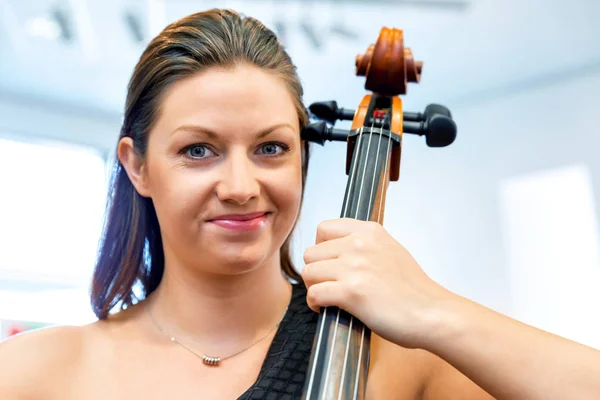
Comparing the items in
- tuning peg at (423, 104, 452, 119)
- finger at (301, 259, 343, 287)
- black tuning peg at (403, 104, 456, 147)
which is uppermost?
tuning peg at (423, 104, 452, 119)

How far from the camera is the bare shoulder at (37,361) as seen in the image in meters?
0.99

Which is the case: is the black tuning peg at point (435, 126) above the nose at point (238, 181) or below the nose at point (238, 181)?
above

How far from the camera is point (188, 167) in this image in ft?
3.25

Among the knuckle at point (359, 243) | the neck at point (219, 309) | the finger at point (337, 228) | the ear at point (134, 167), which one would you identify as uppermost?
the ear at point (134, 167)

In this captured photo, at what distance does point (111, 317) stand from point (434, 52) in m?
2.36

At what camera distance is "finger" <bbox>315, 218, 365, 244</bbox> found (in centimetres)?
85

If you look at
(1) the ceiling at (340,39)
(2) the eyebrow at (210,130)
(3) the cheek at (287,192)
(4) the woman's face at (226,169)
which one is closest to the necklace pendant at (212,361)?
(4) the woman's face at (226,169)

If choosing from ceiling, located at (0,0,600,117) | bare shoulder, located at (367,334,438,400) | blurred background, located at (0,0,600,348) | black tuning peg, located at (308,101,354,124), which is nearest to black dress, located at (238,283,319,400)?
bare shoulder, located at (367,334,438,400)

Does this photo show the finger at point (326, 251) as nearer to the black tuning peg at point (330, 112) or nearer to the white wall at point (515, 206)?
the black tuning peg at point (330, 112)

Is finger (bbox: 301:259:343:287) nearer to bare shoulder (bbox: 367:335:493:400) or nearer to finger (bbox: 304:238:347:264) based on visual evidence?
finger (bbox: 304:238:347:264)

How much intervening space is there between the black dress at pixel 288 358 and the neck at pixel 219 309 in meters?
0.04

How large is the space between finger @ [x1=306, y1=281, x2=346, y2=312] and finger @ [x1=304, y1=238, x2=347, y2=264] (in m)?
0.04

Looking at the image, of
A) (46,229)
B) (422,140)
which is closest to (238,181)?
(422,140)

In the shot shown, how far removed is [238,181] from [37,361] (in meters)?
0.41
